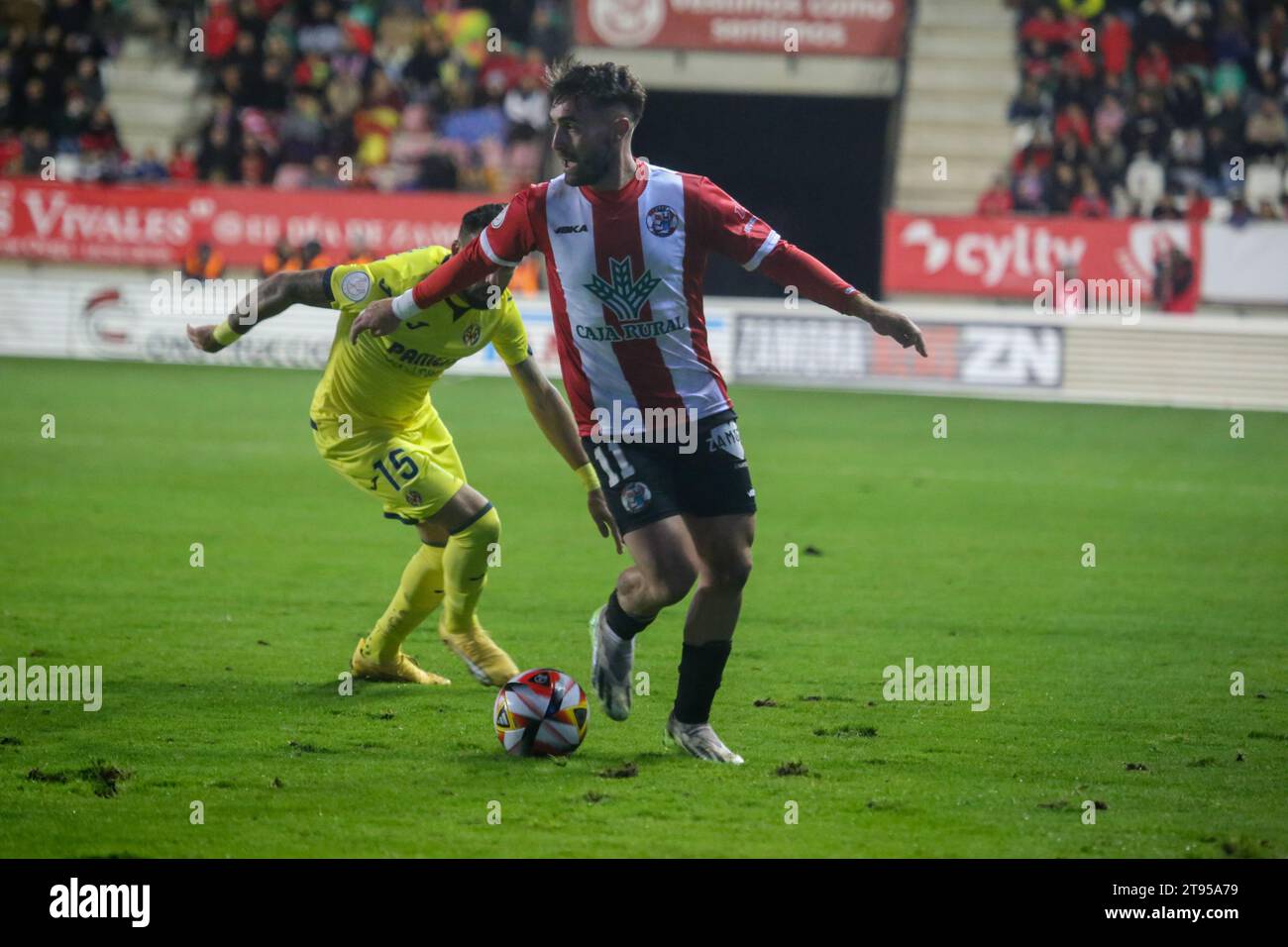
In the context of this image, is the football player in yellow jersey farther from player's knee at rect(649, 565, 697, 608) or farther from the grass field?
player's knee at rect(649, 565, 697, 608)

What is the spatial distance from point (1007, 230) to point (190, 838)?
70.6 ft

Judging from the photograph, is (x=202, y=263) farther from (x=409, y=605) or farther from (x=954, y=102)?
(x=409, y=605)

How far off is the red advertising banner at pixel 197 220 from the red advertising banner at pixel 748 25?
14.2 feet

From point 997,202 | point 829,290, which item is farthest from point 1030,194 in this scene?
point 829,290

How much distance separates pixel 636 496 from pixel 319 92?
24269mm

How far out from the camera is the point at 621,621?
6.07 metres

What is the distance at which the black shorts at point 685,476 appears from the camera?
580 cm

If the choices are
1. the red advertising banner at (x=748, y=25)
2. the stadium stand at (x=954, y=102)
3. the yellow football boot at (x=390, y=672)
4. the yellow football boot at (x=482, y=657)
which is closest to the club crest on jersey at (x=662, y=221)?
the yellow football boot at (x=482, y=657)

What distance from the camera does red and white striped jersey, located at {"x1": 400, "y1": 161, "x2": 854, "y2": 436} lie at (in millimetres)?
5684

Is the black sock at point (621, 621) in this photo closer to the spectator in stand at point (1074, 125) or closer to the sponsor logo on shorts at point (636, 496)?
the sponsor logo on shorts at point (636, 496)

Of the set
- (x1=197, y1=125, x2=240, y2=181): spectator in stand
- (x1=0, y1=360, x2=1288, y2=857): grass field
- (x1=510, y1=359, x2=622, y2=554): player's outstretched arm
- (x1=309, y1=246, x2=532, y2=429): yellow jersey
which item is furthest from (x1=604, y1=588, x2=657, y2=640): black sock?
(x1=197, y1=125, x2=240, y2=181): spectator in stand

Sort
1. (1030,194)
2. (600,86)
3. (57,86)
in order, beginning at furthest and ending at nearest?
1. (57,86)
2. (1030,194)
3. (600,86)

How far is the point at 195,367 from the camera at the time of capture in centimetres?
2281

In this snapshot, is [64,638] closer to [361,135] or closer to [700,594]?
[700,594]
